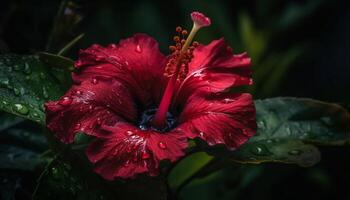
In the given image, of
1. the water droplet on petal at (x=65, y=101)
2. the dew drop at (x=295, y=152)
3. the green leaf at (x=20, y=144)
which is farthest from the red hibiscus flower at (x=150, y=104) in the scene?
the green leaf at (x=20, y=144)

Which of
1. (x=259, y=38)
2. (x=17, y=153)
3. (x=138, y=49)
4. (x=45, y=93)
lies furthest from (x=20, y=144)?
(x=259, y=38)

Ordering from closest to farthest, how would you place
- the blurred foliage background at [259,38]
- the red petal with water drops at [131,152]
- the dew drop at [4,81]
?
the red petal with water drops at [131,152] < the dew drop at [4,81] < the blurred foliage background at [259,38]

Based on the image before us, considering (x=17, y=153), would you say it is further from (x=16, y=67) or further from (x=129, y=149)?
(x=129, y=149)

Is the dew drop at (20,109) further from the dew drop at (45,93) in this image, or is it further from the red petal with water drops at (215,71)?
the red petal with water drops at (215,71)

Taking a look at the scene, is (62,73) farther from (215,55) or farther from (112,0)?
(112,0)

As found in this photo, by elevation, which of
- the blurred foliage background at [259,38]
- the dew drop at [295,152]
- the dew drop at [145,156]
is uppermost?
the dew drop at [145,156]

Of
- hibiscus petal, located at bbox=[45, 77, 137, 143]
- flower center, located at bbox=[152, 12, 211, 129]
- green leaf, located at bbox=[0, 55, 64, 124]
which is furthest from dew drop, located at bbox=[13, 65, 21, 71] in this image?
flower center, located at bbox=[152, 12, 211, 129]

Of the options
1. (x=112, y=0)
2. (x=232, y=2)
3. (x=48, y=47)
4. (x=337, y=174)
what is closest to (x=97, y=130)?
(x=48, y=47)
